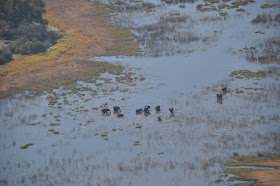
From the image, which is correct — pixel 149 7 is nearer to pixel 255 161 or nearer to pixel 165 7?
pixel 165 7

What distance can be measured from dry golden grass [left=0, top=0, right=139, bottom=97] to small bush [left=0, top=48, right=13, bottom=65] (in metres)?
0.96

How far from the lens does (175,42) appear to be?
68.0 metres

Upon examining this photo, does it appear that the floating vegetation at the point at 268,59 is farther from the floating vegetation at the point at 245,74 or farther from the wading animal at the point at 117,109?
the wading animal at the point at 117,109

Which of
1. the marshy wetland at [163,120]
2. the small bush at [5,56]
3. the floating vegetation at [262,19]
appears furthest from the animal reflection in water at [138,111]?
the floating vegetation at [262,19]

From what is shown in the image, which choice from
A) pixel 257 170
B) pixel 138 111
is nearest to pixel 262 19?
pixel 138 111

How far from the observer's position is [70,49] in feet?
216

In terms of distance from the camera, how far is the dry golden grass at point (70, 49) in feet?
182

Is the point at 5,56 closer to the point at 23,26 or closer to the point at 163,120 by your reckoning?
the point at 23,26

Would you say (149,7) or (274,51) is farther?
(149,7)

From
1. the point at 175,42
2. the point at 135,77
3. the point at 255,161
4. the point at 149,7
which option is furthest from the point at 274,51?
the point at 149,7

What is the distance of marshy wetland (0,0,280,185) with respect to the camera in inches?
1313

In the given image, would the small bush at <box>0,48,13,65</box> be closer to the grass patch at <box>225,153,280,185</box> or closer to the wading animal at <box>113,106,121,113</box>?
the wading animal at <box>113,106,121,113</box>

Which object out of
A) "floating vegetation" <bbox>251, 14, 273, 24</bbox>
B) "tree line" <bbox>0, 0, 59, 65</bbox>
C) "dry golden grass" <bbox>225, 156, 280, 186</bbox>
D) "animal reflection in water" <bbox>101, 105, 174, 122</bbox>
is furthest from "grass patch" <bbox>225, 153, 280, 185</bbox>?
"floating vegetation" <bbox>251, 14, 273, 24</bbox>

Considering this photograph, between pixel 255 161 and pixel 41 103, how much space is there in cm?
2517
